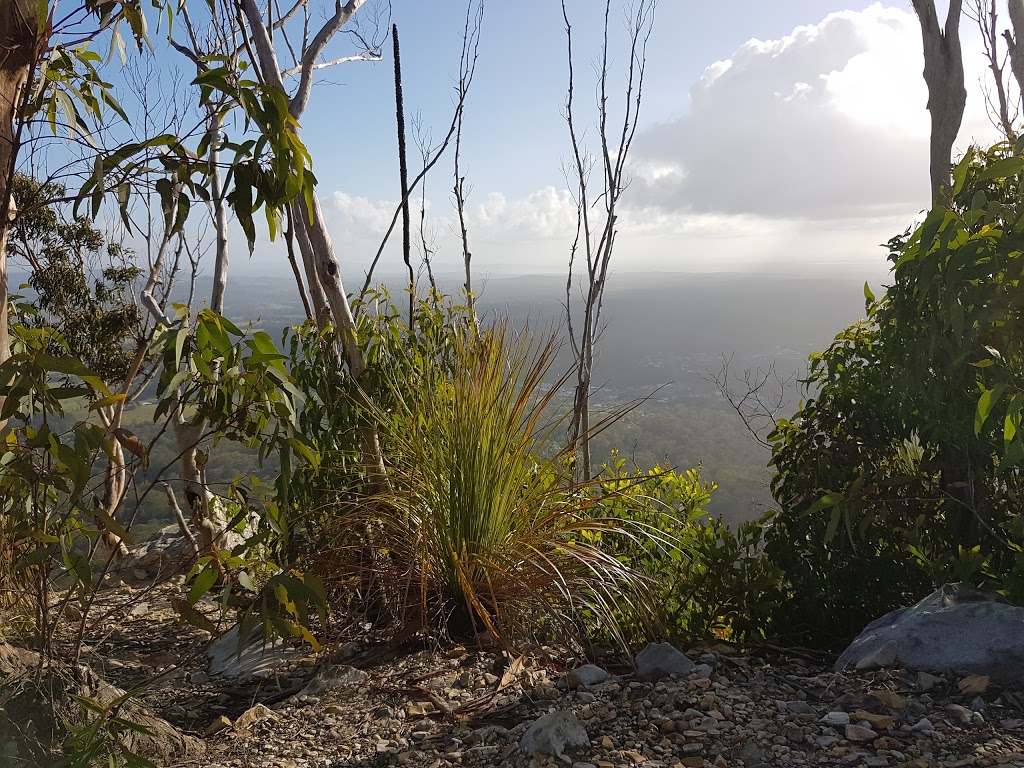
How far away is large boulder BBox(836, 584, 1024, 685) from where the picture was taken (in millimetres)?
1800

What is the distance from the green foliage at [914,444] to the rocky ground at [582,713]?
0.32 meters

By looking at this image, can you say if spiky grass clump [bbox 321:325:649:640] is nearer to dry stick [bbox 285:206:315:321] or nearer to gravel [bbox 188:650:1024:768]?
gravel [bbox 188:650:1024:768]

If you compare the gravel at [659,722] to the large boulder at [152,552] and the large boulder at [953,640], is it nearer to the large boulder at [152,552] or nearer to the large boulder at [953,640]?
the large boulder at [953,640]

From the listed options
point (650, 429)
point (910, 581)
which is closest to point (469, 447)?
point (910, 581)

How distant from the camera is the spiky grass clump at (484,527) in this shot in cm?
226

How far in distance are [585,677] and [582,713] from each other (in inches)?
7.9

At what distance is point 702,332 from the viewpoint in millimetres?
29203

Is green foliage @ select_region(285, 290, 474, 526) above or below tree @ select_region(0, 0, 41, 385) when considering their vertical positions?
below

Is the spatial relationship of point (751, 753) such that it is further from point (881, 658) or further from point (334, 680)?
point (334, 680)

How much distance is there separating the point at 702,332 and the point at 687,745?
94.0 feet

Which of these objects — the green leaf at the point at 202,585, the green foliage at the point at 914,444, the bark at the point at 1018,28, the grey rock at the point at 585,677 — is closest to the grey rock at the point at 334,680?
the grey rock at the point at 585,677

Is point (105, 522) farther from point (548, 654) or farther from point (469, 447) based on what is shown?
point (548, 654)

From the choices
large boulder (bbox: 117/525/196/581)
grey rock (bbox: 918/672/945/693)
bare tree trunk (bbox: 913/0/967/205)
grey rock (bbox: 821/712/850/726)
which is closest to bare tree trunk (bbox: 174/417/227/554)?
large boulder (bbox: 117/525/196/581)

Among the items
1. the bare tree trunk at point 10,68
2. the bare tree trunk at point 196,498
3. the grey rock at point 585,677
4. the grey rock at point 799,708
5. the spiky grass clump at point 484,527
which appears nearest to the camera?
the bare tree trunk at point 10,68
